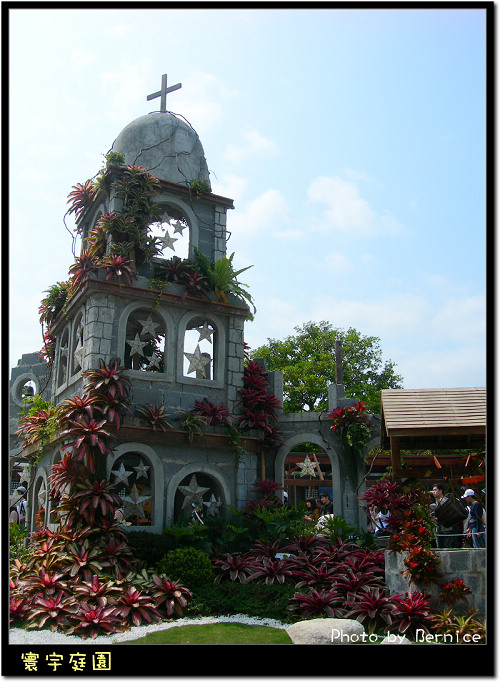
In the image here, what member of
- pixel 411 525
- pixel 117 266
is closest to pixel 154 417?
pixel 117 266

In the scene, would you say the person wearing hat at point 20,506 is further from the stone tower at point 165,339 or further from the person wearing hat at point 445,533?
the person wearing hat at point 445,533

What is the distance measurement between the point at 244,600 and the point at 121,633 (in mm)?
2217

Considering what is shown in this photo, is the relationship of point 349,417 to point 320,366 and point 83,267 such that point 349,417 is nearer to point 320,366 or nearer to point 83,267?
point 83,267

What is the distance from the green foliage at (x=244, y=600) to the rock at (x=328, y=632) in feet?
3.44

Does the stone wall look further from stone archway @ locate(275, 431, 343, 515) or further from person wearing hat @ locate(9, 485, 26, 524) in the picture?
person wearing hat @ locate(9, 485, 26, 524)

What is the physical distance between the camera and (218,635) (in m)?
9.01

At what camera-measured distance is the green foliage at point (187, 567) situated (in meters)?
11.0

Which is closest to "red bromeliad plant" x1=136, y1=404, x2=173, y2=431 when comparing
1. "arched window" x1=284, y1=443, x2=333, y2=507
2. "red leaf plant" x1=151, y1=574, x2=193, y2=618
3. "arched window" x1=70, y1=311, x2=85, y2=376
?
"arched window" x1=70, y1=311, x2=85, y2=376

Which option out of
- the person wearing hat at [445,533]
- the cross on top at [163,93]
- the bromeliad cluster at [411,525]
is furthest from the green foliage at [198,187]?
the person wearing hat at [445,533]

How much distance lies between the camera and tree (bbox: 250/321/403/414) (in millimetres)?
32594

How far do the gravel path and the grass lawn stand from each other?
18cm

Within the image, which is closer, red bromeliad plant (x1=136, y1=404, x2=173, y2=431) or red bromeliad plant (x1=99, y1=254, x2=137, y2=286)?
red bromeliad plant (x1=136, y1=404, x2=173, y2=431)

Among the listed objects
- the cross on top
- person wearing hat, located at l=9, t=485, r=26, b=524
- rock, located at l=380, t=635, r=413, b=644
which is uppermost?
the cross on top

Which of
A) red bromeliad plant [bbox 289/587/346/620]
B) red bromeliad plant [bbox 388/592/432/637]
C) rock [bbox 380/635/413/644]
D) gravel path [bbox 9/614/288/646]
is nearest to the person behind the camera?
rock [bbox 380/635/413/644]
